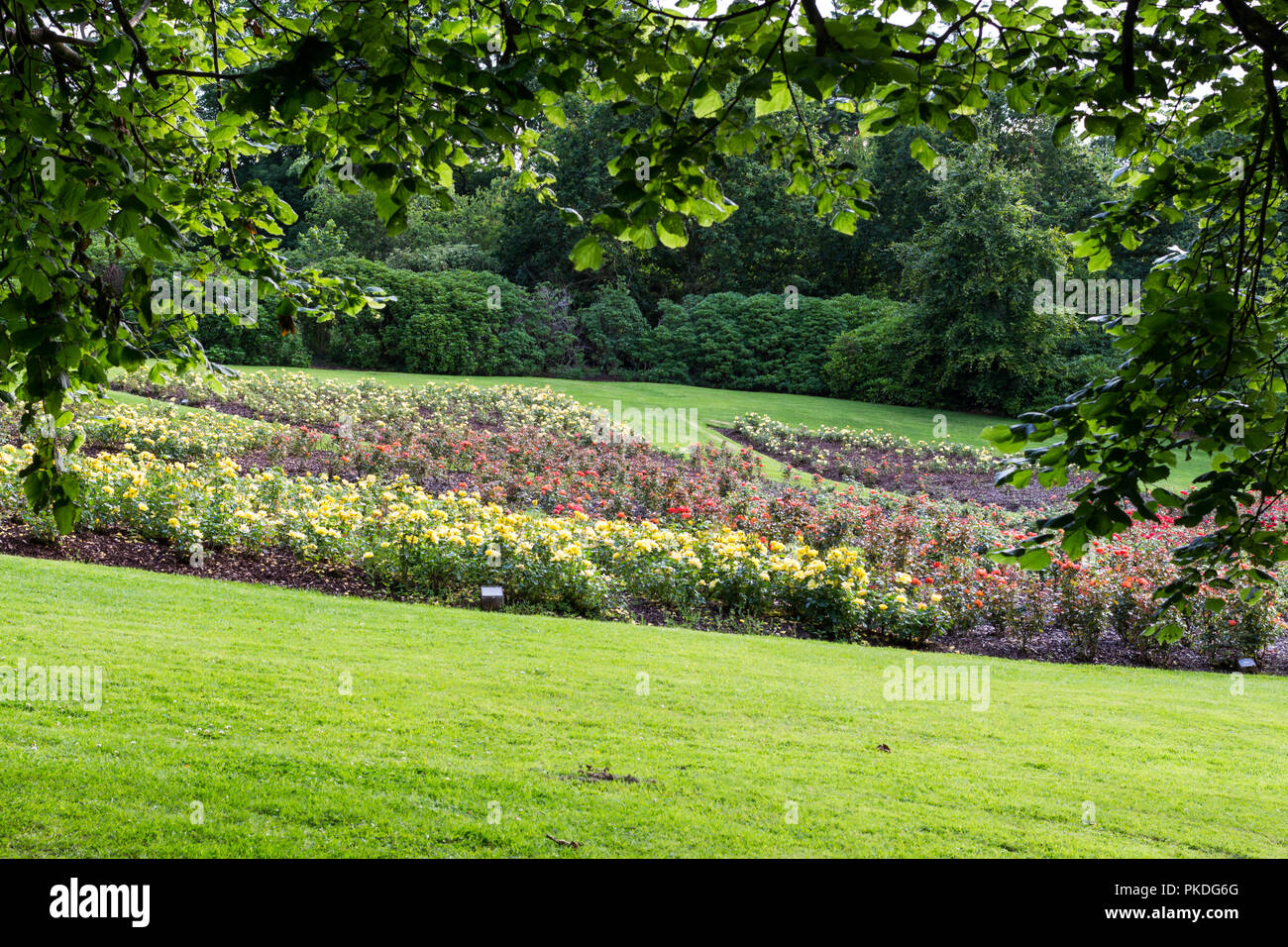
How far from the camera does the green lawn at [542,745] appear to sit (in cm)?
373

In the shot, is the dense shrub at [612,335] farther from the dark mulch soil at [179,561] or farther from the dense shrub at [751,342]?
the dark mulch soil at [179,561]

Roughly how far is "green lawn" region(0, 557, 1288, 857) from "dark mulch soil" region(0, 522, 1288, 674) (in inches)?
19.4

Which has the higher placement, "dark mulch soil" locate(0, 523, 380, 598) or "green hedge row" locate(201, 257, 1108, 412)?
"green hedge row" locate(201, 257, 1108, 412)

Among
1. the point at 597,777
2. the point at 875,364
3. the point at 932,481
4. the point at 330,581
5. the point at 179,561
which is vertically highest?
the point at 875,364

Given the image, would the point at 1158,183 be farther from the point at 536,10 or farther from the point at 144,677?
the point at 144,677

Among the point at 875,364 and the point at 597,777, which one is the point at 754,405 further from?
the point at 597,777

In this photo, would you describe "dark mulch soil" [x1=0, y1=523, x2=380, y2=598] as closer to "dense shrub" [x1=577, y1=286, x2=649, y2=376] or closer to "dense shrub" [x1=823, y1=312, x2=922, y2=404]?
"dense shrub" [x1=577, y1=286, x2=649, y2=376]

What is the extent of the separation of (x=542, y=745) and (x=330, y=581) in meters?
3.89

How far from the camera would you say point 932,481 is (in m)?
15.0

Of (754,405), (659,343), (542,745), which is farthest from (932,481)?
(659,343)

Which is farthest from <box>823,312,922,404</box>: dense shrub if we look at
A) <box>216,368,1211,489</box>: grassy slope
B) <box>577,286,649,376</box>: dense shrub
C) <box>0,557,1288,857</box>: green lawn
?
<box>0,557,1288,857</box>: green lawn

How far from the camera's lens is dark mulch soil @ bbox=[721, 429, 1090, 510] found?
46.5 ft

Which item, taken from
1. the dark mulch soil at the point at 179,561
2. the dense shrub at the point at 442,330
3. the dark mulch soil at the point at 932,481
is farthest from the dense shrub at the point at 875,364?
the dark mulch soil at the point at 179,561

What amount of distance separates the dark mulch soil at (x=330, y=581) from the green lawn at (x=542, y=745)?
49 centimetres
